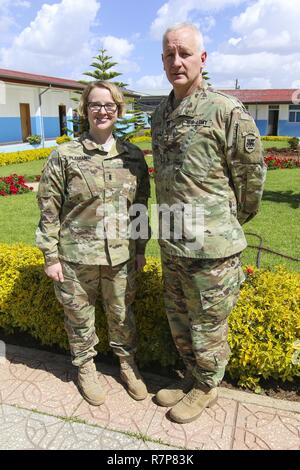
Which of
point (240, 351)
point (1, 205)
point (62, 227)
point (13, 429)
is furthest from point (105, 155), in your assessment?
point (1, 205)

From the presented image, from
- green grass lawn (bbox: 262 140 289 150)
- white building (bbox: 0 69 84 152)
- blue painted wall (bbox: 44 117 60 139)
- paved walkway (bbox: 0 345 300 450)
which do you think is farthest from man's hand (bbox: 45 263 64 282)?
blue painted wall (bbox: 44 117 60 139)

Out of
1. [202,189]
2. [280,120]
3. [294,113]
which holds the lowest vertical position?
[202,189]

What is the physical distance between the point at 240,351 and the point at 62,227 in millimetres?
1383

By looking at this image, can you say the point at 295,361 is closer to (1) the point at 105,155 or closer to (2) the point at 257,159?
(2) the point at 257,159

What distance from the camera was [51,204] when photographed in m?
2.44

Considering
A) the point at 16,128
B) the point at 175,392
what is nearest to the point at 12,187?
the point at 175,392

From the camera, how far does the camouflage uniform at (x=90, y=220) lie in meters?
2.40

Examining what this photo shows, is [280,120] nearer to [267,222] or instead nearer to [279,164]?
[279,164]

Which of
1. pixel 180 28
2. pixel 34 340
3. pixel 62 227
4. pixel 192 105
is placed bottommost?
pixel 34 340

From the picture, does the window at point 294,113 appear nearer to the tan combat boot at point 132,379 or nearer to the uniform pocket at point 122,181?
the uniform pocket at point 122,181

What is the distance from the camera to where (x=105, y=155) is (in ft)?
8.00

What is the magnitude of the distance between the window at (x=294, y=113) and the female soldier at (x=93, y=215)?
30783 millimetres

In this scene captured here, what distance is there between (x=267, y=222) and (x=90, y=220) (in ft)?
16.4
